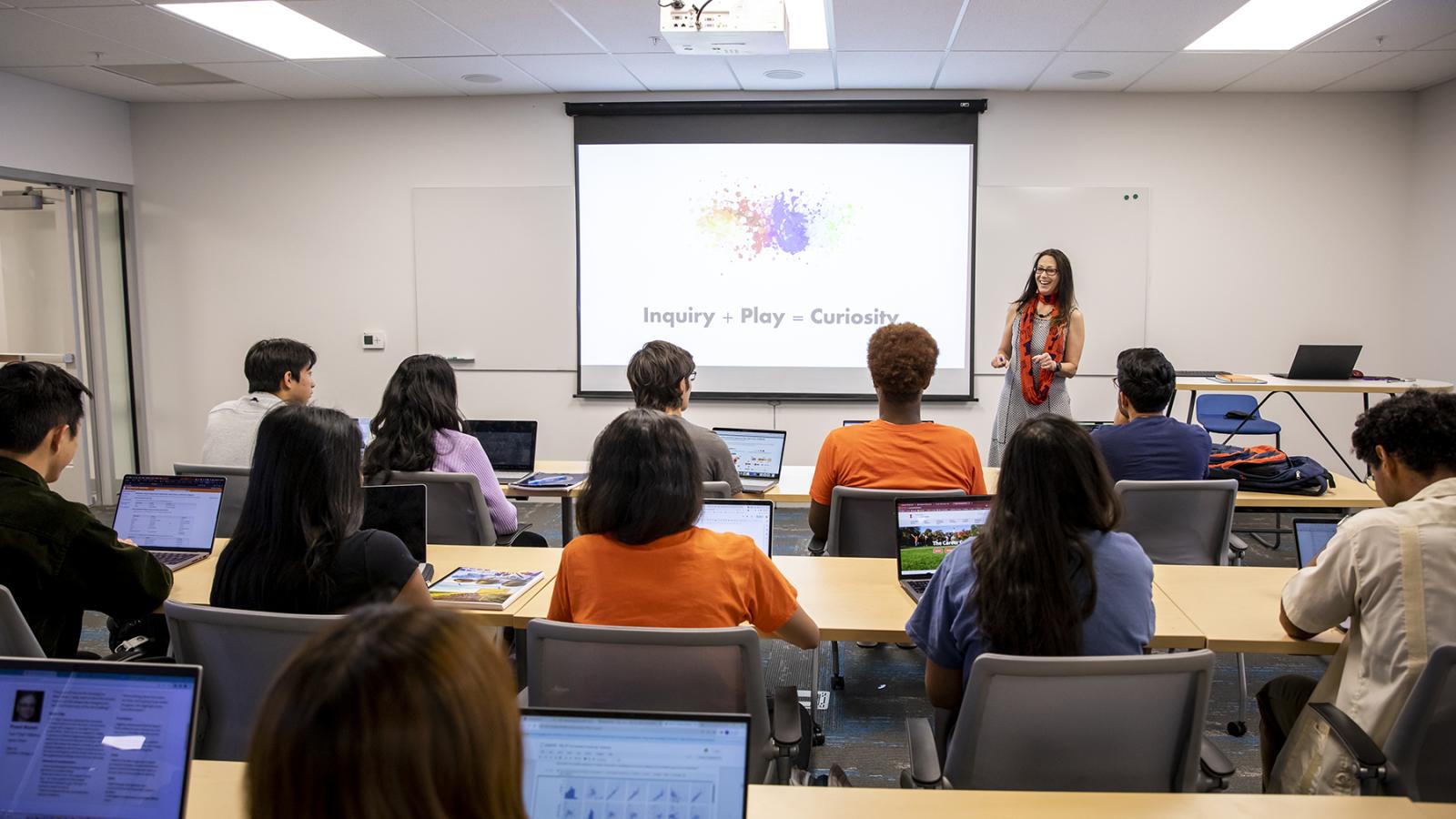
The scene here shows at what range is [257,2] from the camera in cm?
437

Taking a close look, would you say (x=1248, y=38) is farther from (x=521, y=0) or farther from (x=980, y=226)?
(x=521, y=0)

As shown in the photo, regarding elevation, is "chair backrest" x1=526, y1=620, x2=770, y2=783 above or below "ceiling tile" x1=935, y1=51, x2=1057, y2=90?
below

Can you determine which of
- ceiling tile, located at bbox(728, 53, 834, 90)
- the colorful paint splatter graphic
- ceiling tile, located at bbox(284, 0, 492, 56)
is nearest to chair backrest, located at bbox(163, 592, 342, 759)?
ceiling tile, located at bbox(284, 0, 492, 56)

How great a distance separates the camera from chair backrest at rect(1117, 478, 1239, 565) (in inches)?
121

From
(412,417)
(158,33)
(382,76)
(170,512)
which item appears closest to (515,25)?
(382,76)

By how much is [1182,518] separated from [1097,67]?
335cm

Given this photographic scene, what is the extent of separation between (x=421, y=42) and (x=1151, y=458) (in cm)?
421

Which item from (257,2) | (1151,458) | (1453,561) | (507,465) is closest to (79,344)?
(257,2)

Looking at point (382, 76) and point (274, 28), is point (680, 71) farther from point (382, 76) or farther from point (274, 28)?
point (274, 28)

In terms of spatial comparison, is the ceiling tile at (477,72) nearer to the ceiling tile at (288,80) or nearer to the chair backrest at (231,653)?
the ceiling tile at (288,80)

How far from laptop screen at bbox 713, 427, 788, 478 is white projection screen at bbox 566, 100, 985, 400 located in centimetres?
237

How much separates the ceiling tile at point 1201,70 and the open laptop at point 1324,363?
168cm

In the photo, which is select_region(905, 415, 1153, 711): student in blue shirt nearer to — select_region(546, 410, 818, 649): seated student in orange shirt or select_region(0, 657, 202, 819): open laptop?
select_region(546, 410, 818, 649): seated student in orange shirt

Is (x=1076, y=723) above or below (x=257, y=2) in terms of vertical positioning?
below
